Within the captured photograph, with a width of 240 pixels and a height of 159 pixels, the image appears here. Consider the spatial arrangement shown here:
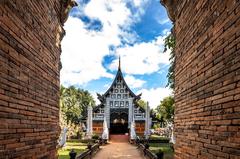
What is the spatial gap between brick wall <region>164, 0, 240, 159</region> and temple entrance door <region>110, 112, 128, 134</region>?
33796 millimetres

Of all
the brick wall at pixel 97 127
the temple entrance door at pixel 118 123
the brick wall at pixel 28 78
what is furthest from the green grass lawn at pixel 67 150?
the temple entrance door at pixel 118 123

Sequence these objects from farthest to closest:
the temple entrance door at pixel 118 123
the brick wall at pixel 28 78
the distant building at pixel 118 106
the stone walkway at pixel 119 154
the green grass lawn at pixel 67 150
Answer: the temple entrance door at pixel 118 123 → the distant building at pixel 118 106 → the stone walkway at pixel 119 154 → the green grass lawn at pixel 67 150 → the brick wall at pixel 28 78

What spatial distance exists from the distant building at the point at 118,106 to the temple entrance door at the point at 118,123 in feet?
0.53

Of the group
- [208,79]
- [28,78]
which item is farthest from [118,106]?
[208,79]

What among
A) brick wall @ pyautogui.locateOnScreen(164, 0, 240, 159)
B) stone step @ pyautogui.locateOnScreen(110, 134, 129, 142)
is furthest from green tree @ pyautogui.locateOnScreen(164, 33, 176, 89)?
stone step @ pyautogui.locateOnScreen(110, 134, 129, 142)

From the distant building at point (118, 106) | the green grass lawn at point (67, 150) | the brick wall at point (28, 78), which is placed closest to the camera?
the brick wall at point (28, 78)

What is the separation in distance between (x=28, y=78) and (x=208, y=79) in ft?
9.83

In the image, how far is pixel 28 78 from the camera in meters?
5.86

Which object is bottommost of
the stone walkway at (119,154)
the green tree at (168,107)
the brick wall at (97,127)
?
the stone walkway at (119,154)

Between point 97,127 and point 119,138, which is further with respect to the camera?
point 97,127

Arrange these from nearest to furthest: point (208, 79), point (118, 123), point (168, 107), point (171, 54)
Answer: point (208, 79), point (171, 54), point (168, 107), point (118, 123)

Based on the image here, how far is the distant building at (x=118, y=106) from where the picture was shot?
4009 cm

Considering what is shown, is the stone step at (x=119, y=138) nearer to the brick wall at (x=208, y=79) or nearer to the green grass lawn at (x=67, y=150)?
the green grass lawn at (x=67, y=150)

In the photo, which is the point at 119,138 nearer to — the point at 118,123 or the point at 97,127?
the point at 97,127
